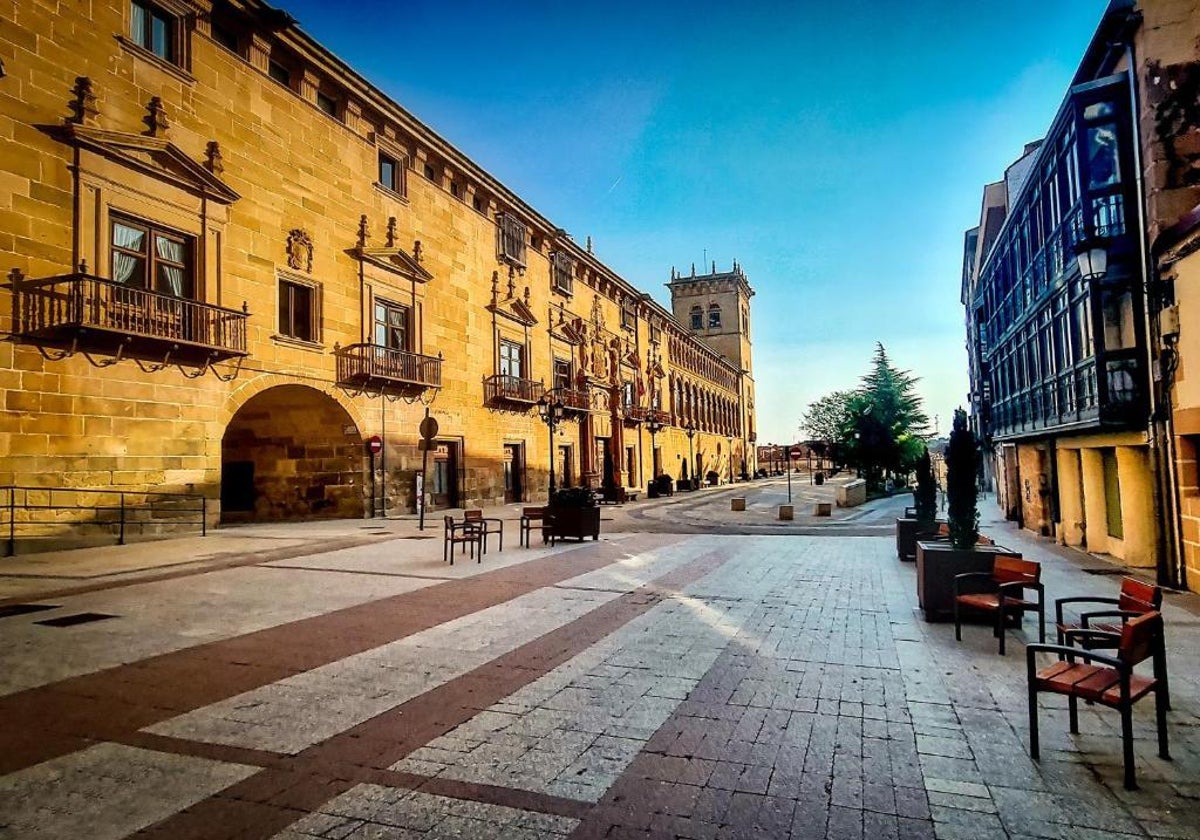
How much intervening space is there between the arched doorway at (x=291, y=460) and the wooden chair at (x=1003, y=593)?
18.5 metres

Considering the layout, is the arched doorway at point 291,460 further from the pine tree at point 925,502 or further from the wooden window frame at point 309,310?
the pine tree at point 925,502

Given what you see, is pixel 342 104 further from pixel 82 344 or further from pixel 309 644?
pixel 309 644

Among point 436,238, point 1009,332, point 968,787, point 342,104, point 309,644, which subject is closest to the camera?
point 968,787

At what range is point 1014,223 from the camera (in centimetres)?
1838

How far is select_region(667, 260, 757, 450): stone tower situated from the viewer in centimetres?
8094

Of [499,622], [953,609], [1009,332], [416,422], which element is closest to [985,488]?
[1009,332]

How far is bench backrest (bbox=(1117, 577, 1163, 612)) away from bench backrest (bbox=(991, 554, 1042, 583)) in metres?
1.68

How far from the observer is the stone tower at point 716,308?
265 ft

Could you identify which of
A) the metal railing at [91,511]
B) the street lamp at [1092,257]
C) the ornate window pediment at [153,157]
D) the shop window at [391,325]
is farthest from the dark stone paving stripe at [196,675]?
the shop window at [391,325]

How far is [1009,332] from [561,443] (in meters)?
21.7

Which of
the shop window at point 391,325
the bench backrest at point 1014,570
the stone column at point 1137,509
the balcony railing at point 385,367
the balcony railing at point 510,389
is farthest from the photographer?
the balcony railing at point 510,389

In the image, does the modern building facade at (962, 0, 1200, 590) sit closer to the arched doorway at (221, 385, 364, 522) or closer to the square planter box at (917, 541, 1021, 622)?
the square planter box at (917, 541, 1021, 622)

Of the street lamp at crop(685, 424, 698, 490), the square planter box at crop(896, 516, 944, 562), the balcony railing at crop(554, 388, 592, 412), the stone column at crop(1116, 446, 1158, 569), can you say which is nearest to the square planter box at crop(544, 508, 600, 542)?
the square planter box at crop(896, 516, 944, 562)

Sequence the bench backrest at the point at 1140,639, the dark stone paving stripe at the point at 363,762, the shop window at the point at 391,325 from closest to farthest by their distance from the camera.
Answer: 1. the dark stone paving stripe at the point at 363,762
2. the bench backrest at the point at 1140,639
3. the shop window at the point at 391,325
